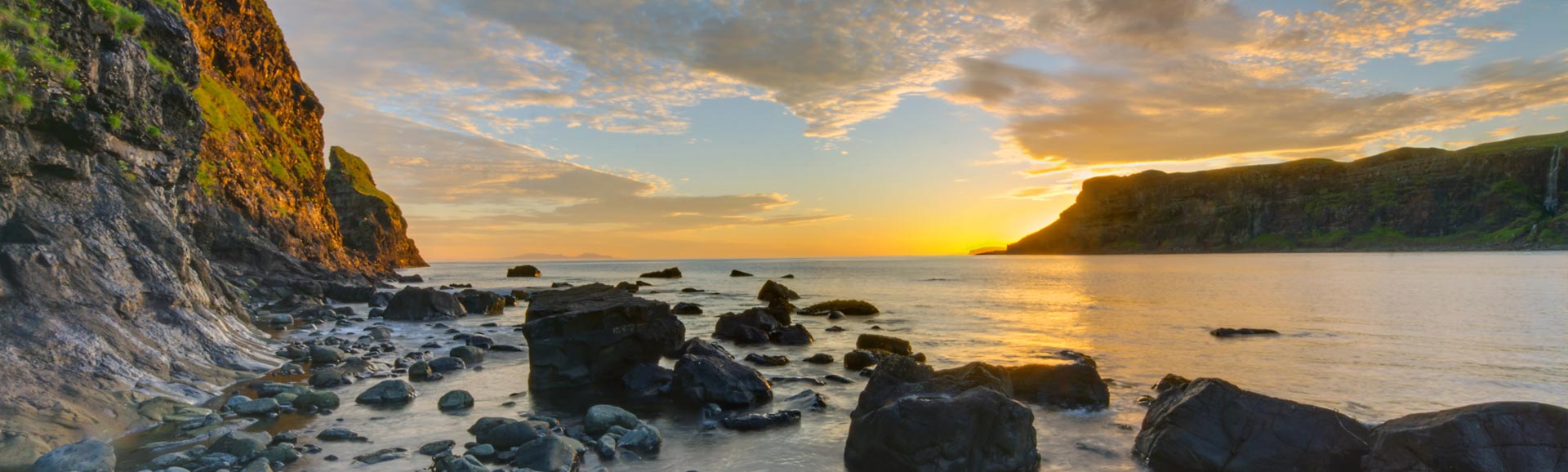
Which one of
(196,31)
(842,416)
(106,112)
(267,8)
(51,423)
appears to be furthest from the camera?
(267,8)

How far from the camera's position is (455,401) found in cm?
1378

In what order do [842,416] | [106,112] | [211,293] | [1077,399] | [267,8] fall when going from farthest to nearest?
[267,8] < [211,293] < [106,112] < [1077,399] < [842,416]

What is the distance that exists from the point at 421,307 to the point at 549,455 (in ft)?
93.3

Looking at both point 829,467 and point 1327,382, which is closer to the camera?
point 829,467

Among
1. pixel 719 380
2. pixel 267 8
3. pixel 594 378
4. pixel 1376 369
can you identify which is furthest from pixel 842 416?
pixel 267 8

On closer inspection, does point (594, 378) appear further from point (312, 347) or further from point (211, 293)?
point (211, 293)

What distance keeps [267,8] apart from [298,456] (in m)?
72.9

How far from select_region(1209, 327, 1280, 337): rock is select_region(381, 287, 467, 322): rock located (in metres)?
36.4

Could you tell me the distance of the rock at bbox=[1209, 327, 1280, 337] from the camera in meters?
27.8

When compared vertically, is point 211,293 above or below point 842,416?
above

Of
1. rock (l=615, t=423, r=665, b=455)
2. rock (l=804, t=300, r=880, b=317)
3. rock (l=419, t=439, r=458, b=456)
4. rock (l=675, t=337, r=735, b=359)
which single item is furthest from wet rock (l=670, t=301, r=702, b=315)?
rock (l=419, t=439, r=458, b=456)

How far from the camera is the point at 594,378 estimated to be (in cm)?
1711

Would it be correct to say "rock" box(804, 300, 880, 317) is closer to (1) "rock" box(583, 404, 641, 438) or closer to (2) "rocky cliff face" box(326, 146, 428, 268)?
(1) "rock" box(583, 404, 641, 438)

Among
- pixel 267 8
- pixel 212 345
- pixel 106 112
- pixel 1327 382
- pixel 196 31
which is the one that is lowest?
pixel 1327 382
